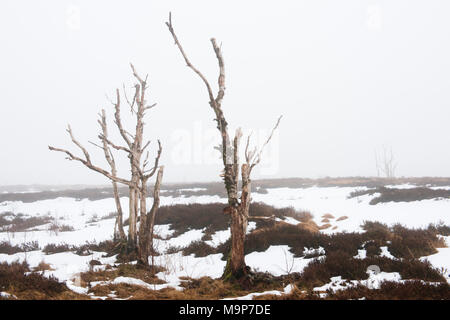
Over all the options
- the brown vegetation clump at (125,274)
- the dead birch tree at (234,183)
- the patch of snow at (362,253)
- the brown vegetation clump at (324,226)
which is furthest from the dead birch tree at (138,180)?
the brown vegetation clump at (324,226)

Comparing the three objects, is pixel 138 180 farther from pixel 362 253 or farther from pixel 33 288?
pixel 362 253

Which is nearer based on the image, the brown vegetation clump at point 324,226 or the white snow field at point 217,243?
the white snow field at point 217,243

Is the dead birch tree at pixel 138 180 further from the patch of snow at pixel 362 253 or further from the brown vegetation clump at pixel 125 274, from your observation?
the patch of snow at pixel 362 253

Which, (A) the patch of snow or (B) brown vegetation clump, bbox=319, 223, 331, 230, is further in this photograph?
(B) brown vegetation clump, bbox=319, 223, 331, 230

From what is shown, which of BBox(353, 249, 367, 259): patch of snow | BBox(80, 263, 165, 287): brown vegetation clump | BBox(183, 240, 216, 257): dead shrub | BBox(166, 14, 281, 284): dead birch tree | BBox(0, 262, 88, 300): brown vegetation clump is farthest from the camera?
BBox(183, 240, 216, 257): dead shrub

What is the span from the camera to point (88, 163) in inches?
231

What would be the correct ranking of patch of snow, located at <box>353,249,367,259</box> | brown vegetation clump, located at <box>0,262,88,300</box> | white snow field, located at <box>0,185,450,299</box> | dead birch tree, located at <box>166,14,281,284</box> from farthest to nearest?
patch of snow, located at <box>353,249,367,259</box>
white snow field, located at <box>0,185,450,299</box>
dead birch tree, located at <box>166,14,281,284</box>
brown vegetation clump, located at <box>0,262,88,300</box>

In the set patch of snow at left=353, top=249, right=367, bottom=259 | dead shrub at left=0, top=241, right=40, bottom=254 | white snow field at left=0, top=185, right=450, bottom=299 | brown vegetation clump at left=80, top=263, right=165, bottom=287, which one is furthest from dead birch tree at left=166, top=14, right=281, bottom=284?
dead shrub at left=0, top=241, right=40, bottom=254

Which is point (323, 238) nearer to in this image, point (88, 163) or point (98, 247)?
point (88, 163)

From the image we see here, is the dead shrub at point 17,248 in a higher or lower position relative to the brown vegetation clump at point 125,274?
lower

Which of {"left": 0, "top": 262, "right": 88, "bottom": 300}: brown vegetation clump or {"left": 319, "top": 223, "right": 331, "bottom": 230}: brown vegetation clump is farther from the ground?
{"left": 0, "top": 262, "right": 88, "bottom": 300}: brown vegetation clump

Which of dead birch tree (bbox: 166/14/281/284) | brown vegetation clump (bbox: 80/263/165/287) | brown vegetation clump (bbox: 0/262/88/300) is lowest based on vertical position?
brown vegetation clump (bbox: 80/263/165/287)

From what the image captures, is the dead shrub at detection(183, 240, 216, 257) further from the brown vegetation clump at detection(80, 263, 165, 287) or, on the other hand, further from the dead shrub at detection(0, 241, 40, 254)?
the dead shrub at detection(0, 241, 40, 254)
